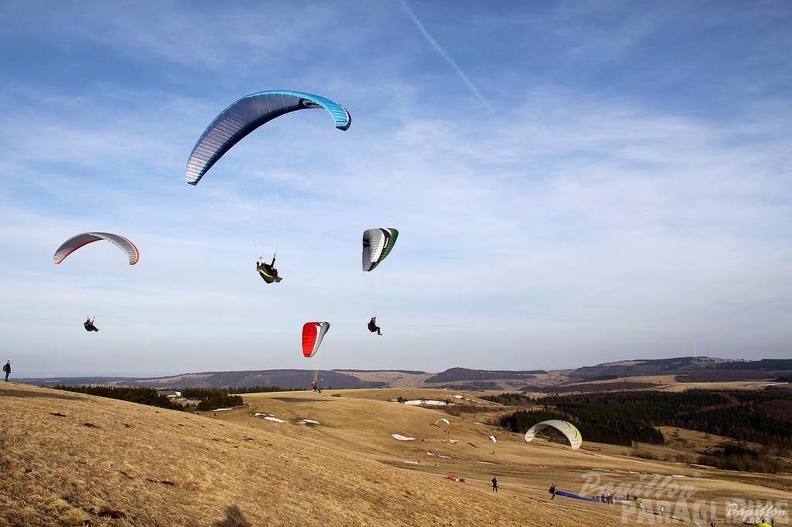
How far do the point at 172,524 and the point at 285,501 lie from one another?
17.3 ft

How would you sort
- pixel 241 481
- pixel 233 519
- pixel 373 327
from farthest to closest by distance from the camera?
pixel 373 327, pixel 241 481, pixel 233 519

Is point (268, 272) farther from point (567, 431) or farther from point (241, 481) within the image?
point (567, 431)

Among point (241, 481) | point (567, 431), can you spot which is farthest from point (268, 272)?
point (567, 431)

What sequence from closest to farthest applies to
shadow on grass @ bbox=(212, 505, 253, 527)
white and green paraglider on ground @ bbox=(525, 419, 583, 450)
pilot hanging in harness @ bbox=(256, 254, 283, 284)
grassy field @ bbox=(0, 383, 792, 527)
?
grassy field @ bbox=(0, 383, 792, 527) < shadow on grass @ bbox=(212, 505, 253, 527) < pilot hanging in harness @ bbox=(256, 254, 283, 284) < white and green paraglider on ground @ bbox=(525, 419, 583, 450)

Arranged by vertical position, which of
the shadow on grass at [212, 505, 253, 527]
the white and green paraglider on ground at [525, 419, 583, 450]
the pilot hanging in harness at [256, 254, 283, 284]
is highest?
the pilot hanging in harness at [256, 254, 283, 284]

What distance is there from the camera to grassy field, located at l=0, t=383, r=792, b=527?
39.5 ft

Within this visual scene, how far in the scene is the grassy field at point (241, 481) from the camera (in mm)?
12031

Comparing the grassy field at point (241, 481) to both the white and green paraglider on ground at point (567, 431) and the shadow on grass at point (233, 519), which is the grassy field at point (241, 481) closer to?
the shadow on grass at point (233, 519)

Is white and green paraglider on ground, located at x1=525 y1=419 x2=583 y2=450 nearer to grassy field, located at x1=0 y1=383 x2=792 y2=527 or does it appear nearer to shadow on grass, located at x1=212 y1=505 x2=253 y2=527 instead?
grassy field, located at x1=0 y1=383 x2=792 y2=527

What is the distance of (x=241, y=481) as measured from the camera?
1722 centimetres

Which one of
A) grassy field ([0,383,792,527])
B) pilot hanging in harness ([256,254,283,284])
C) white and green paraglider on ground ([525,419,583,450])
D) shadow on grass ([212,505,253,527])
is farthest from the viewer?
white and green paraglider on ground ([525,419,583,450])

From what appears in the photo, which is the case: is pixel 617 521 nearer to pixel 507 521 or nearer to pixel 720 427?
pixel 507 521

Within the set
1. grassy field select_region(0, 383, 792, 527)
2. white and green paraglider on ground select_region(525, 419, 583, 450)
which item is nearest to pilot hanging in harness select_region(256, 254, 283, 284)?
grassy field select_region(0, 383, 792, 527)

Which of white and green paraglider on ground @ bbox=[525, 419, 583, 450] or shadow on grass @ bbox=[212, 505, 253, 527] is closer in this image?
shadow on grass @ bbox=[212, 505, 253, 527]
